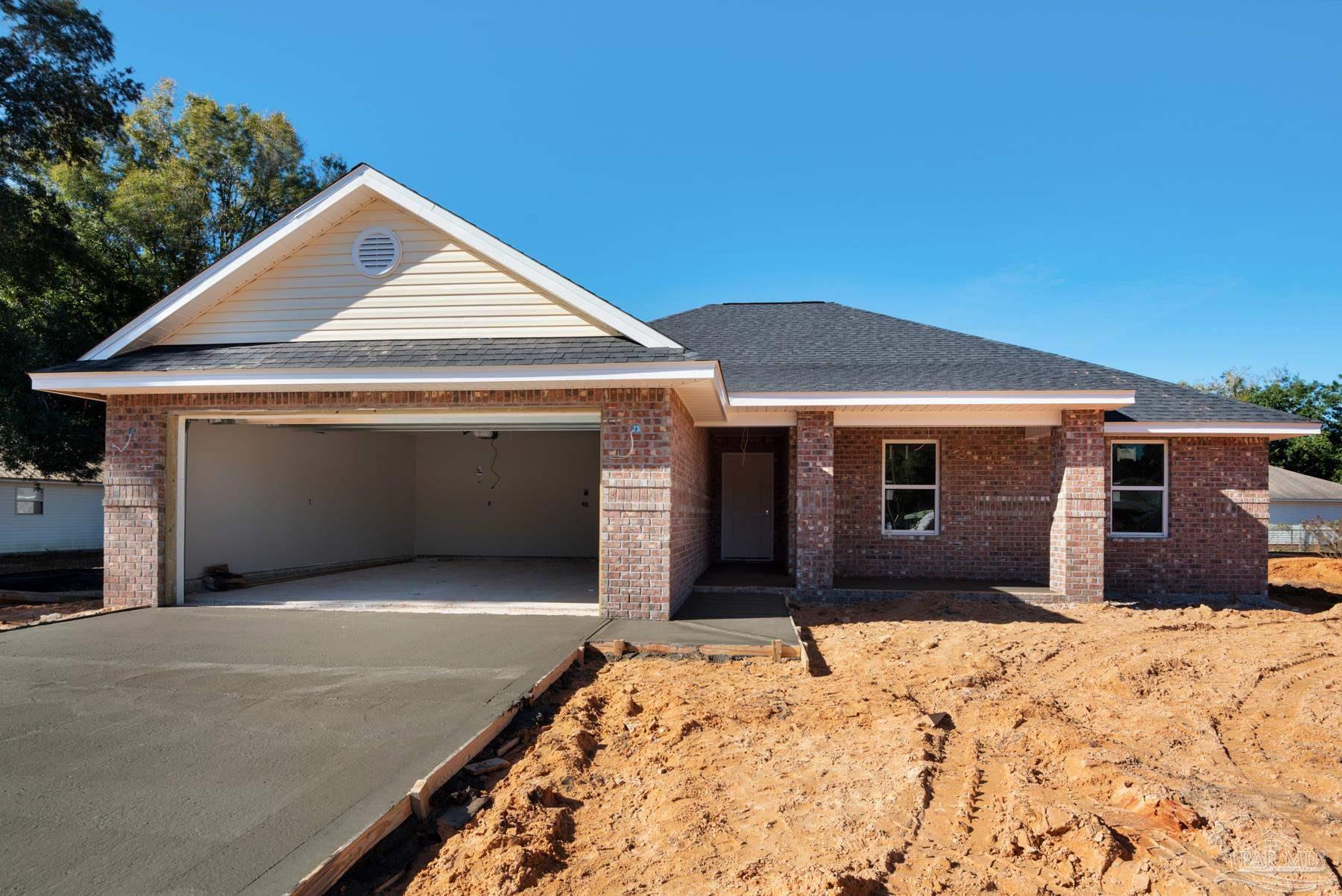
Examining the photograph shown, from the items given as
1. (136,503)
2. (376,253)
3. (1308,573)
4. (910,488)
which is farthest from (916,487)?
(1308,573)

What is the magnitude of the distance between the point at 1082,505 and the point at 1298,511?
2515cm

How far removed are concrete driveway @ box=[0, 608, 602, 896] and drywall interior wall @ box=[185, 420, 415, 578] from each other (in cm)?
299

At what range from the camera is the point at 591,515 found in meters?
17.0

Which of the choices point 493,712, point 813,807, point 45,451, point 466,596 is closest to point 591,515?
point 466,596

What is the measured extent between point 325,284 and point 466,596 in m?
4.37

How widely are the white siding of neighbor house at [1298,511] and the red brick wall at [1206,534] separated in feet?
66.7

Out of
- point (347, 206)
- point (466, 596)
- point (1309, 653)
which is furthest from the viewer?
point (466, 596)

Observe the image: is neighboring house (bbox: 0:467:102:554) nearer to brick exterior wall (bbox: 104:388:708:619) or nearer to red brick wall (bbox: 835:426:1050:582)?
brick exterior wall (bbox: 104:388:708:619)

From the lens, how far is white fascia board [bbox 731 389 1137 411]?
9.91m

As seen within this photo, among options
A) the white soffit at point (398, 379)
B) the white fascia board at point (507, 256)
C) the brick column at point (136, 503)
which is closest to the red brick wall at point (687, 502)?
the white soffit at point (398, 379)

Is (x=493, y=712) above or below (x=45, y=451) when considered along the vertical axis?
below

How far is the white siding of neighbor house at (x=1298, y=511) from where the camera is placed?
27672mm

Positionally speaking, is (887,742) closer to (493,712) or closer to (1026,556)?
(493,712)

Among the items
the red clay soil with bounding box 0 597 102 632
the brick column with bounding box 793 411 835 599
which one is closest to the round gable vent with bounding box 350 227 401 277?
the red clay soil with bounding box 0 597 102 632
